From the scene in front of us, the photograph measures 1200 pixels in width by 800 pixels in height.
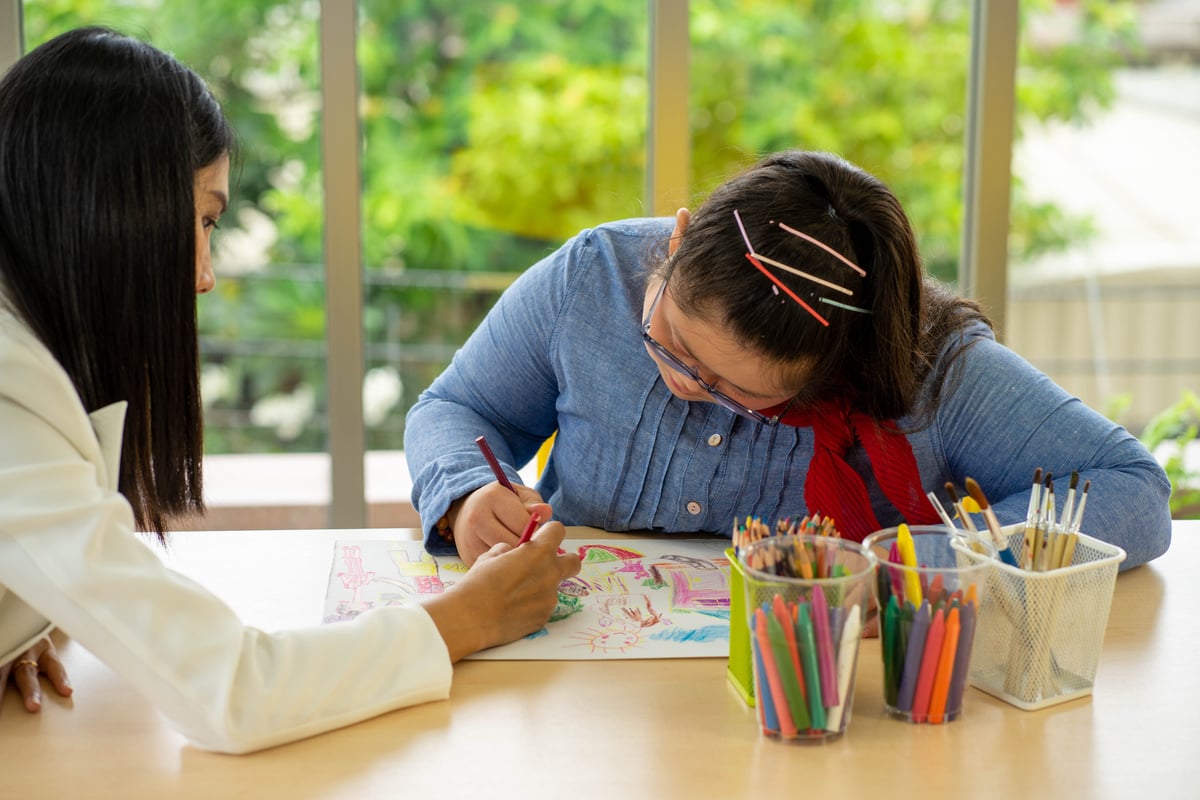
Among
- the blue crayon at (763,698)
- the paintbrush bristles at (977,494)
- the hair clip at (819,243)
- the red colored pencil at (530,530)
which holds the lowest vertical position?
the blue crayon at (763,698)

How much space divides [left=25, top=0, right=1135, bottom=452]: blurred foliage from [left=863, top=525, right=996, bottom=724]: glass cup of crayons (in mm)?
2034

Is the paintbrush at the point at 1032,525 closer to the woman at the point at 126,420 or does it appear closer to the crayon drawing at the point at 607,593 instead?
the crayon drawing at the point at 607,593

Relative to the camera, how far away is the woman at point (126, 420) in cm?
90

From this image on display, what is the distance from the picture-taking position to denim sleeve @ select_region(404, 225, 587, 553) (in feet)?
5.00

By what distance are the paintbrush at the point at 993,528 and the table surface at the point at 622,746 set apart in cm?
13

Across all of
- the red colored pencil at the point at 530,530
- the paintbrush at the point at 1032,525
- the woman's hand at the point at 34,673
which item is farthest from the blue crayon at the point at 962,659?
the woman's hand at the point at 34,673

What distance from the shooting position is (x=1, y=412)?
91 centimetres

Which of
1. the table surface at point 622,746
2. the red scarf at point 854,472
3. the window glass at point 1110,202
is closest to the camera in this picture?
the table surface at point 622,746

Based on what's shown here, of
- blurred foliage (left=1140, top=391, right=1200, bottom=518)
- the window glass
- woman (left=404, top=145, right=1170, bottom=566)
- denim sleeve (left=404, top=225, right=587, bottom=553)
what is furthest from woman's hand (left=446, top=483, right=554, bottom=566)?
the window glass

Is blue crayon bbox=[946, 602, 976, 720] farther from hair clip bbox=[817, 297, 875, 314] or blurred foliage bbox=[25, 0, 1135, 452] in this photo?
blurred foliage bbox=[25, 0, 1135, 452]

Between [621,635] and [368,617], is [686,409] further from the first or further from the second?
[368,617]

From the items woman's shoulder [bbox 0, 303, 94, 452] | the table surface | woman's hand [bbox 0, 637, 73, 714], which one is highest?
woman's shoulder [bbox 0, 303, 94, 452]

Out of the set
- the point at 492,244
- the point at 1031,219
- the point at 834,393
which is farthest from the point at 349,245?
the point at 1031,219

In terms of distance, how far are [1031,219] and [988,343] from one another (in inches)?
87.9
